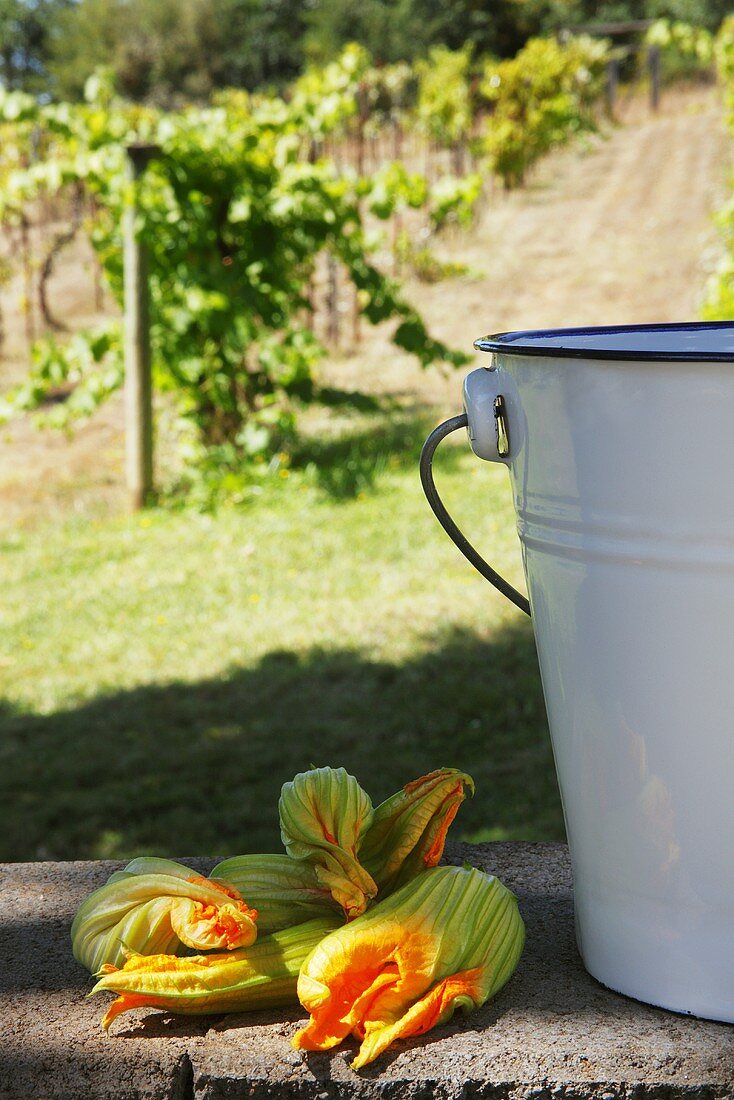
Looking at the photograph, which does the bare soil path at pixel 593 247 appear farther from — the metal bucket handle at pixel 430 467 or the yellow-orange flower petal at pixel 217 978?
the yellow-orange flower petal at pixel 217 978

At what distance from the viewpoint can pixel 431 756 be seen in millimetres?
3189

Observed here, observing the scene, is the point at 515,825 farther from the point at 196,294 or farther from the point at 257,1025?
the point at 196,294

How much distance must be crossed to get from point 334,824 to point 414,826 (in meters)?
0.11

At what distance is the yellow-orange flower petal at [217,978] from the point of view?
3.63 ft

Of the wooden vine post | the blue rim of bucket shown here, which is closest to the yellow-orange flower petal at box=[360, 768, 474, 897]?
the blue rim of bucket

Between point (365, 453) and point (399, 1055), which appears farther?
point (365, 453)

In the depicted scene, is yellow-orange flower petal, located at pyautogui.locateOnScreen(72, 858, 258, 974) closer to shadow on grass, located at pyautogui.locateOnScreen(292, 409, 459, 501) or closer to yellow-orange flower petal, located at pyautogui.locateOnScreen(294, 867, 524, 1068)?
yellow-orange flower petal, located at pyautogui.locateOnScreen(294, 867, 524, 1068)

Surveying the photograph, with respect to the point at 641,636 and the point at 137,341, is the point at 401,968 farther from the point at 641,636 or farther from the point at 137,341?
the point at 137,341

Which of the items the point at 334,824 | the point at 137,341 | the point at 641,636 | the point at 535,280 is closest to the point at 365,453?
the point at 137,341

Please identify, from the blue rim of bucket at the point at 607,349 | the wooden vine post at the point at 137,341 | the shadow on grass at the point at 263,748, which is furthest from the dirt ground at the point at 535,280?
the blue rim of bucket at the point at 607,349

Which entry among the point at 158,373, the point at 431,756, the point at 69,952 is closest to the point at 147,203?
the point at 158,373

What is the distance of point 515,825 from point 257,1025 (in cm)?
176

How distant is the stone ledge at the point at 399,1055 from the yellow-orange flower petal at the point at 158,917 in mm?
82

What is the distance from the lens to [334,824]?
1.17m
